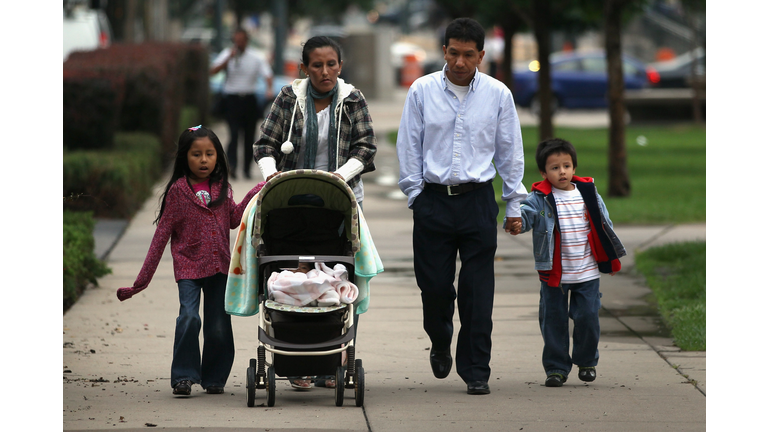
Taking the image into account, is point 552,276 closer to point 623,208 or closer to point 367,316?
point 367,316

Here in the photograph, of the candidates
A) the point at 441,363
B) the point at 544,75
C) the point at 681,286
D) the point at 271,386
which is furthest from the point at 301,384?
the point at 544,75

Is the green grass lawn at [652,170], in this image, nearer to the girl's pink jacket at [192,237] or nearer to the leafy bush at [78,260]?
the leafy bush at [78,260]

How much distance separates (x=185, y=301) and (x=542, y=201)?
6.14 feet

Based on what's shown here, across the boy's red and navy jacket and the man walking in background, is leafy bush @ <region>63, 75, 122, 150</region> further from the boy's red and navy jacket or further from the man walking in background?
the boy's red and navy jacket

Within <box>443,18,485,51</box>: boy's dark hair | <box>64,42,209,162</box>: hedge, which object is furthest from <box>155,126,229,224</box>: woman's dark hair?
<box>64,42,209,162</box>: hedge

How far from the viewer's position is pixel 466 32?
5574mm

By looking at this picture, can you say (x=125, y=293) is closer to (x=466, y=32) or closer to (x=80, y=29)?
(x=466, y=32)

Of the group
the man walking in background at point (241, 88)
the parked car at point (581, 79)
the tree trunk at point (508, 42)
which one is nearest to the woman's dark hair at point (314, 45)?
the man walking in background at point (241, 88)

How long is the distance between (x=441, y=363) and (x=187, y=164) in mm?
1645

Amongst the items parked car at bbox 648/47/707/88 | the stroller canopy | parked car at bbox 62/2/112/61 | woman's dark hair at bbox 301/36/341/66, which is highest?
parked car at bbox 648/47/707/88

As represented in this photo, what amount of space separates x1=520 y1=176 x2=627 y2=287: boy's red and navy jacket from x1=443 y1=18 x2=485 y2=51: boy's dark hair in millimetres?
841

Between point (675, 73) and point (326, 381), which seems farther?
point (675, 73)

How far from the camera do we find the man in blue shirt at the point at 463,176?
565 cm

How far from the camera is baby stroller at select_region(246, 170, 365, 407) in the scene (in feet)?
17.5
